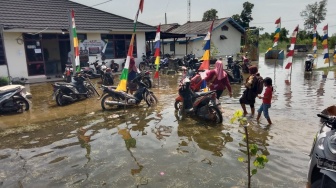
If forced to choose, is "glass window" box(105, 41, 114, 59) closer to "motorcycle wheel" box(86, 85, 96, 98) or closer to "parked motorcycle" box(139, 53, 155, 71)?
"parked motorcycle" box(139, 53, 155, 71)

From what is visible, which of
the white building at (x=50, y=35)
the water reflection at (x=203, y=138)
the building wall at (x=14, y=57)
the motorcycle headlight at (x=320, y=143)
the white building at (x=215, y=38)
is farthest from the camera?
the white building at (x=215, y=38)

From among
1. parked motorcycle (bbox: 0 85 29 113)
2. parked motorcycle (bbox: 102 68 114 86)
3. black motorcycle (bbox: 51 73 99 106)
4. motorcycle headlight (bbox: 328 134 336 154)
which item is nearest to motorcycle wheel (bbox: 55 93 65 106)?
black motorcycle (bbox: 51 73 99 106)

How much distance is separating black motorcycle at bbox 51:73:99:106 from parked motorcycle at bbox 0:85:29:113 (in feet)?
3.31

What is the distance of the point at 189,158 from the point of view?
459 centimetres

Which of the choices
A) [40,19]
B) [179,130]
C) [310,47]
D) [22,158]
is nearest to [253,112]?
[179,130]

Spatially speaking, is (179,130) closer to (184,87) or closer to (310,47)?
(184,87)

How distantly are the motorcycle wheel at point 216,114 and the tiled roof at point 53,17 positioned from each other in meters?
11.7

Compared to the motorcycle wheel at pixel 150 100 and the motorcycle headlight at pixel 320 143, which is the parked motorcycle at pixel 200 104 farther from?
the motorcycle headlight at pixel 320 143

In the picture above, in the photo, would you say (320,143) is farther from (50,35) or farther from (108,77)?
(50,35)

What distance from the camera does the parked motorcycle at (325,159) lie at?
231 centimetres

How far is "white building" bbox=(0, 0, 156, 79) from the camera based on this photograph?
14.0 metres

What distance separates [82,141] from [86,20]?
13.8 metres

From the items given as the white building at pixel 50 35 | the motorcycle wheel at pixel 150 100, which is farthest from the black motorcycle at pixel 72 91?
the white building at pixel 50 35

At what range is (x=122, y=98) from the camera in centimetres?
809
